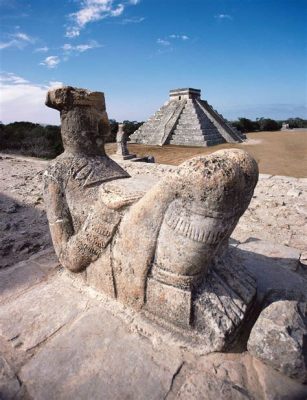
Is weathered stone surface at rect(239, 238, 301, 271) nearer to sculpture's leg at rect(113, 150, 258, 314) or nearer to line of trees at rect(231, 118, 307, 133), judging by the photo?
sculpture's leg at rect(113, 150, 258, 314)

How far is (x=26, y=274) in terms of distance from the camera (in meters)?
2.71

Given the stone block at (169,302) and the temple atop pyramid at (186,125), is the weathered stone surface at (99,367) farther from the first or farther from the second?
the temple atop pyramid at (186,125)

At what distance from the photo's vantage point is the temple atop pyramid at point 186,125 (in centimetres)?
1942

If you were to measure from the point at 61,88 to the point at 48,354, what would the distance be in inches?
66.9

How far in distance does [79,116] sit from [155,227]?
3.27 feet

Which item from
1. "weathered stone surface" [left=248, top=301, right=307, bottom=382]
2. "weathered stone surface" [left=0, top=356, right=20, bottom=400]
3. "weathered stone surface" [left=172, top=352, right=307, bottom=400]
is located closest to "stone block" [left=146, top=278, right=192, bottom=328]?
"weathered stone surface" [left=172, top=352, right=307, bottom=400]

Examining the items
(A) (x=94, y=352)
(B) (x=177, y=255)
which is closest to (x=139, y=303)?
(A) (x=94, y=352)

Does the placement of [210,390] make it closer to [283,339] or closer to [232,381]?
[232,381]

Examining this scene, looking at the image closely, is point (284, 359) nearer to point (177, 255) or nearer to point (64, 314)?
point (177, 255)

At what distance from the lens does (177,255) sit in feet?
5.41

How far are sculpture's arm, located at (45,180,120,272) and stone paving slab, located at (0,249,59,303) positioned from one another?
551mm

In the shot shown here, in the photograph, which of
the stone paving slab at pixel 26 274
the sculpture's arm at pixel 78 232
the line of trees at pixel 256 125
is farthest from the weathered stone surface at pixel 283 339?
the line of trees at pixel 256 125

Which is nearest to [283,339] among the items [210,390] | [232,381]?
[232,381]

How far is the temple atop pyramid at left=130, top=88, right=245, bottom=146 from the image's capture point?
19422mm
